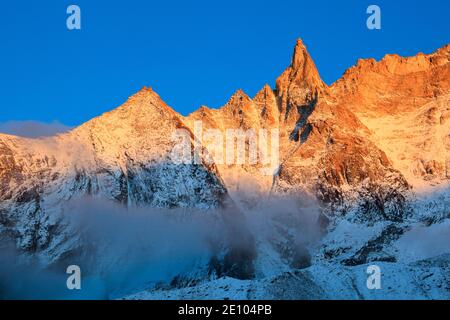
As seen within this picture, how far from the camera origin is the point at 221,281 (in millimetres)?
192250

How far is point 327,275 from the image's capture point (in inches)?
7810
